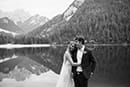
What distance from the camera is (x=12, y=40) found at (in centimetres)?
10912

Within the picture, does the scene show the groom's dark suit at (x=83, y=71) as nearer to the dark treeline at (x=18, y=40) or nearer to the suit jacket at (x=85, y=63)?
the suit jacket at (x=85, y=63)

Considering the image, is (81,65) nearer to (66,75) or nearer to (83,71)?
(83,71)

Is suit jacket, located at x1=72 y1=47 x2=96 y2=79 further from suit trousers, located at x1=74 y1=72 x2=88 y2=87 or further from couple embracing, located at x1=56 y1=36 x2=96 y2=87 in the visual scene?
suit trousers, located at x1=74 y1=72 x2=88 y2=87

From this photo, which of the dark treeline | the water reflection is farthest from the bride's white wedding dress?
the dark treeline

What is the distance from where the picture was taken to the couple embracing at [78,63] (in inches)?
244

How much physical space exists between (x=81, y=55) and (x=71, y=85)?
1107mm

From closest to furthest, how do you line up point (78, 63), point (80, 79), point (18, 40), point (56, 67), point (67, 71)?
point (78, 63) → point (80, 79) → point (67, 71) → point (56, 67) → point (18, 40)

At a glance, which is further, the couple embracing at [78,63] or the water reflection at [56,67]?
the water reflection at [56,67]

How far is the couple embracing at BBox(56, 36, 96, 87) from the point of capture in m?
6.19

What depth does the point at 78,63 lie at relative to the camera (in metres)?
6.11

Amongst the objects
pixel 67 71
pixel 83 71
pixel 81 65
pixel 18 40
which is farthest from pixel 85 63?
pixel 18 40

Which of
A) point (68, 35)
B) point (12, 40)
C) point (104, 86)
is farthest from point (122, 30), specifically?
point (104, 86)

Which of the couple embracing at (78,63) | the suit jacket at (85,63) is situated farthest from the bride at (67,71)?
the suit jacket at (85,63)

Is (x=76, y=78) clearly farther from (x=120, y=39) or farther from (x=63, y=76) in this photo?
(x=120, y=39)
